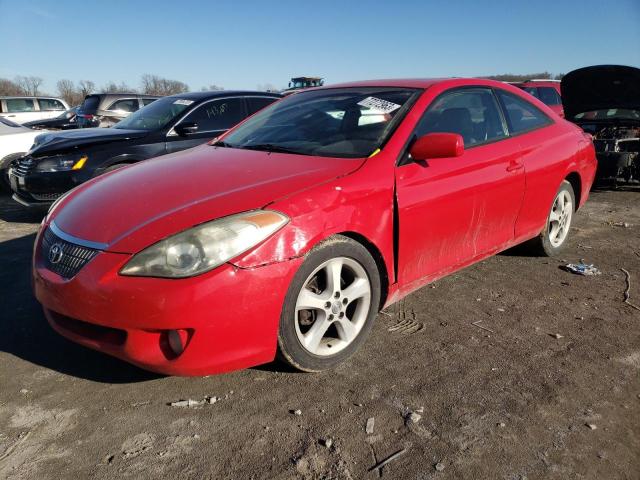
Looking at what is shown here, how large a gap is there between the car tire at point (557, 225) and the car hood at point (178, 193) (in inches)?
90.0

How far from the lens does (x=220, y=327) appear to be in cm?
215

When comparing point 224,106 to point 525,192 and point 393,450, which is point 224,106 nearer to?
point 525,192

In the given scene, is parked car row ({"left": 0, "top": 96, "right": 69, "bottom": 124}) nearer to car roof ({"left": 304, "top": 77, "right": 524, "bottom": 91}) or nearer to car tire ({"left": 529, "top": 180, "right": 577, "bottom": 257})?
car roof ({"left": 304, "top": 77, "right": 524, "bottom": 91})

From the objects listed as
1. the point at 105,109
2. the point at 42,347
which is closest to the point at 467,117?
the point at 42,347

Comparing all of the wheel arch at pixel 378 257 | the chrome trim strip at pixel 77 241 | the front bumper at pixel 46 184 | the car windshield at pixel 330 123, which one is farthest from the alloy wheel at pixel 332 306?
the front bumper at pixel 46 184

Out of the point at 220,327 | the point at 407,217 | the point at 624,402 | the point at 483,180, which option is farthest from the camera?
the point at 483,180

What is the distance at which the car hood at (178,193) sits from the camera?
2.28 meters

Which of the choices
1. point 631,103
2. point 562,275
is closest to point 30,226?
point 562,275

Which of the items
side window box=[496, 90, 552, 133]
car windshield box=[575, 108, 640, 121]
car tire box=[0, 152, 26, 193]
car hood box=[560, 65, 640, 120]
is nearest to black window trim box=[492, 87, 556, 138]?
side window box=[496, 90, 552, 133]

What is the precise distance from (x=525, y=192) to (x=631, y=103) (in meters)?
4.64

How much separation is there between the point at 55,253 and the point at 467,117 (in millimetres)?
2647

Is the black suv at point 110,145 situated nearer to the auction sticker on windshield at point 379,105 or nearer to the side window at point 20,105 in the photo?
the auction sticker on windshield at point 379,105

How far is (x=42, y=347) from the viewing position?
2.83 metres

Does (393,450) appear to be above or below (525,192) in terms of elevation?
below
